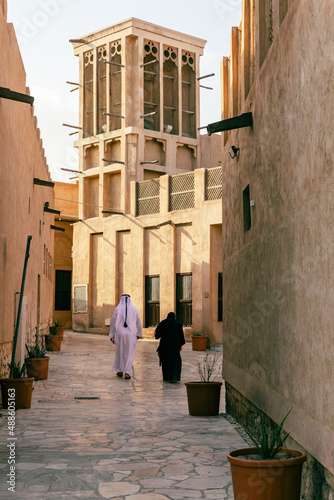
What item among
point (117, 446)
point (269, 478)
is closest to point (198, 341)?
point (117, 446)

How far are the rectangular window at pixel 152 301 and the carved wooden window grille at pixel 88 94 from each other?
8814 millimetres

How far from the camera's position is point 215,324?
24.9 metres

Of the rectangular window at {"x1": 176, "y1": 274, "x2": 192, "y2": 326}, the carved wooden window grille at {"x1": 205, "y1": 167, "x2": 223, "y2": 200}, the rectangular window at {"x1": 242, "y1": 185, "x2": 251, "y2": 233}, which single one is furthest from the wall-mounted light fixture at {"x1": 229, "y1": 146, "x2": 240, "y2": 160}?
the rectangular window at {"x1": 176, "y1": 274, "x2": 192, "y2": 326}

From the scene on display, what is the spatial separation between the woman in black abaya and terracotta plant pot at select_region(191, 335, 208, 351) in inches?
365

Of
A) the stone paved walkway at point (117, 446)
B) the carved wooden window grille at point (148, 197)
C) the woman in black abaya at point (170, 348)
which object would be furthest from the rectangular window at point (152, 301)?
the stone paved walkway at point (117, 446)

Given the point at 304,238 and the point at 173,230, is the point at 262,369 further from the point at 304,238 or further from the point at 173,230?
the point at 173,230

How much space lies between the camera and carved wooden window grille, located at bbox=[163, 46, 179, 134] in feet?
106

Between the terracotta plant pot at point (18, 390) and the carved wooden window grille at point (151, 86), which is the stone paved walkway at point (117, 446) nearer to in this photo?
the terracotta plant pot at point (18, 390)

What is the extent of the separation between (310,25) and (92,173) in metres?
27.2

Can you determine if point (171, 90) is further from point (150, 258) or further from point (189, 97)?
point (150, 258)

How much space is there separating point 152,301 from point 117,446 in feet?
66.5

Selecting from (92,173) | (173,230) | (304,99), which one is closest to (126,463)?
(304,99)

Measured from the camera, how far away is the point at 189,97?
33.2 m

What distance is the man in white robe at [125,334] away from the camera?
14555 mm
